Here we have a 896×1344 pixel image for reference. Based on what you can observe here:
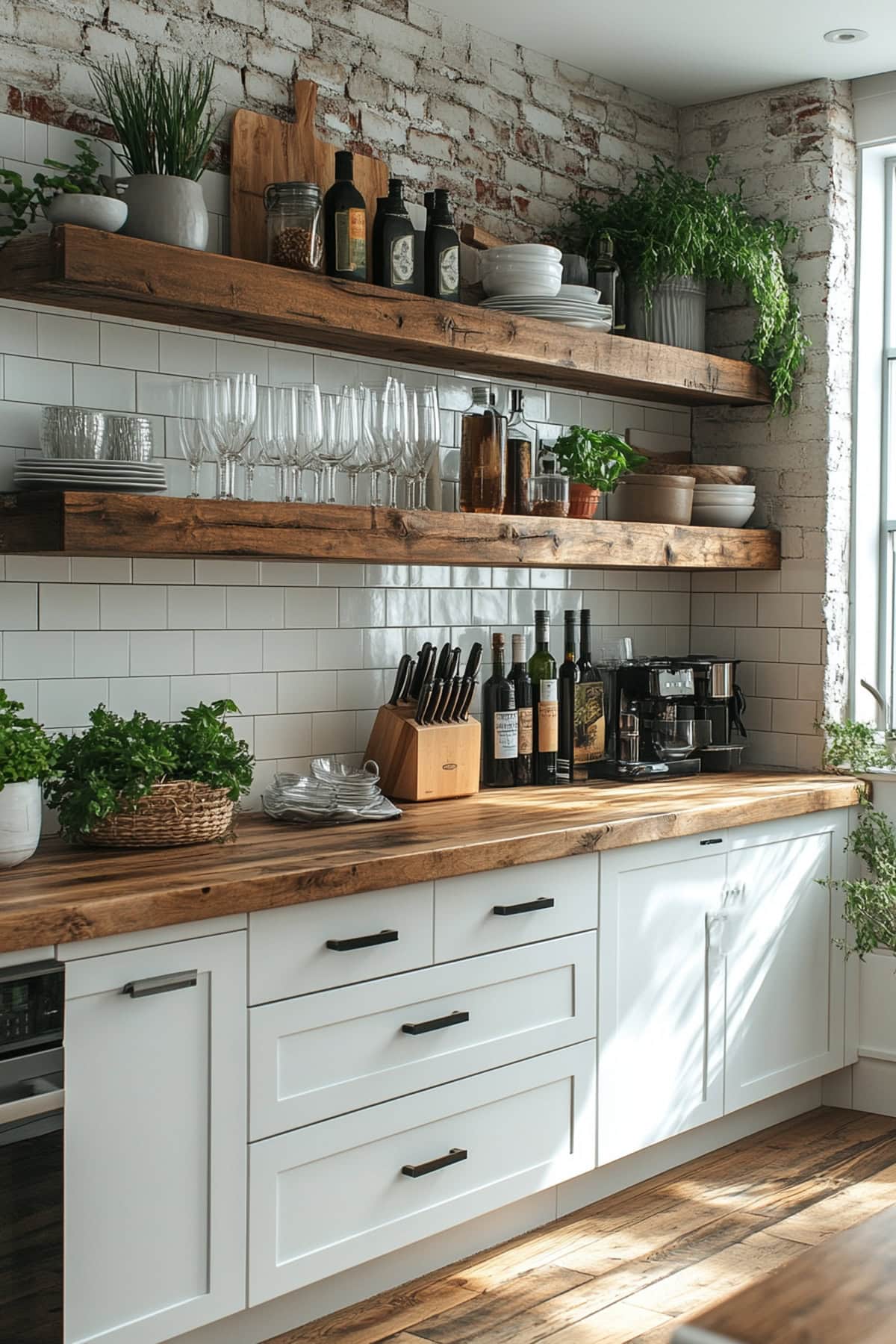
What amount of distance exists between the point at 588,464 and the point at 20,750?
6.22 ft

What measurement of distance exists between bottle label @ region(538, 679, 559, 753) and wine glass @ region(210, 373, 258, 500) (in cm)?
120

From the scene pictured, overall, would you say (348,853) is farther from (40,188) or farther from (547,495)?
(40,188)

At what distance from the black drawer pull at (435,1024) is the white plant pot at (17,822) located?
2.69ft

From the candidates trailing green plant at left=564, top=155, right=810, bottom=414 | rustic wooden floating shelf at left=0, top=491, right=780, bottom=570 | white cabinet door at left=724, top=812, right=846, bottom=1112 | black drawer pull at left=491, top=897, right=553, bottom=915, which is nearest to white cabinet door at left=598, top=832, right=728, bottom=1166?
white cabinet door at left=724, top=812, right=846, bottom=1112

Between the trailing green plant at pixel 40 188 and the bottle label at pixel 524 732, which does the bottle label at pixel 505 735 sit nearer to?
the bottle label at pixel 524 732

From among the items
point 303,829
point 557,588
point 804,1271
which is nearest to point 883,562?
point 557,588

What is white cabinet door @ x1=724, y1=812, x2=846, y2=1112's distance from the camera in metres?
3.79

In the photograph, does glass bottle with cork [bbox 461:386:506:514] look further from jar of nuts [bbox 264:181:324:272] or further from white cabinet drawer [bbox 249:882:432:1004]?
white cabinet drawer [bbox 249:882:432:1004]

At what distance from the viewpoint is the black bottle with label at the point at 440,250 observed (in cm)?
356

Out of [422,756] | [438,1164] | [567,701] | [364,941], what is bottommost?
[438,1164]

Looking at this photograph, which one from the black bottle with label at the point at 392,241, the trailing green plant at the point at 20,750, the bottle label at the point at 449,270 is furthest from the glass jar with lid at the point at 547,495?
the trailing green plant at the point at 20,750

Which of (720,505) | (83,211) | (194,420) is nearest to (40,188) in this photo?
(83,211)

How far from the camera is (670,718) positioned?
13.9ft

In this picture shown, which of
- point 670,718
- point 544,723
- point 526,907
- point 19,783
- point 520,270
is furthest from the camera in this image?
point 670,718
